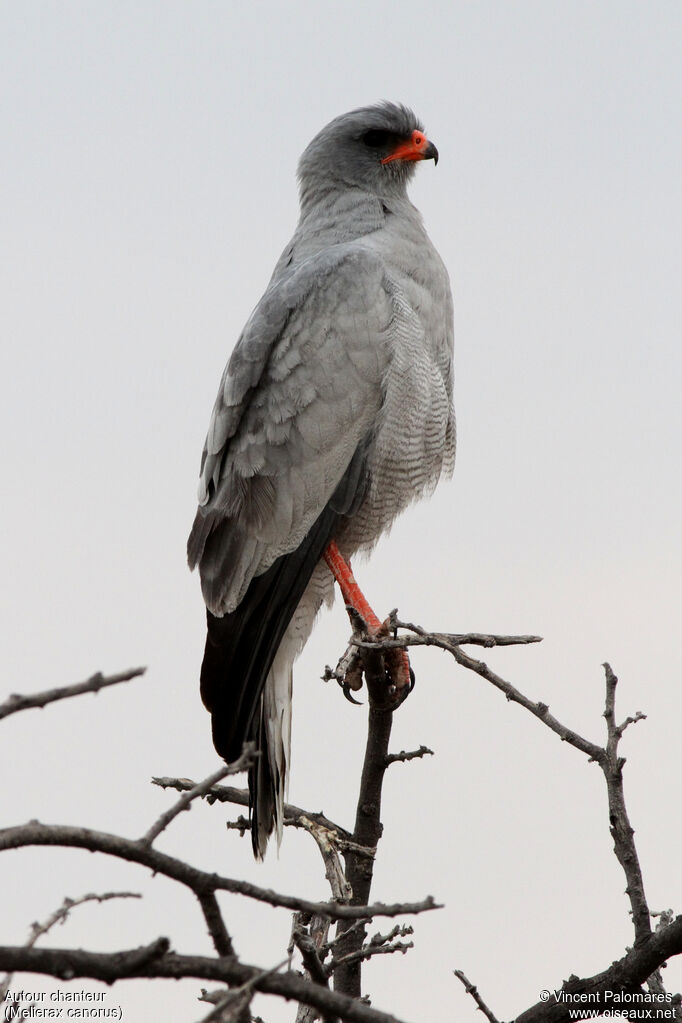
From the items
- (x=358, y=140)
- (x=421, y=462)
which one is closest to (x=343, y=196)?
(x=358, y=140)

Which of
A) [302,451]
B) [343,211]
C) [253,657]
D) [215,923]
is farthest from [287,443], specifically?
[215,923]

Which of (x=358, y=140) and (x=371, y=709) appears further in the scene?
(x=358, y=140)

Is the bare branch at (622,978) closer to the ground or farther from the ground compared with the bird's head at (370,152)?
closer to the ground

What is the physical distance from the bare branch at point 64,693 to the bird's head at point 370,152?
4.36m

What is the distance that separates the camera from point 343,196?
5660 mm

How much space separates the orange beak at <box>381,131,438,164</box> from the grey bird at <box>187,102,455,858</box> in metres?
0.71

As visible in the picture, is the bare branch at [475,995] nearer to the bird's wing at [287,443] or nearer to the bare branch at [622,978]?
the bare branch at [622,978]

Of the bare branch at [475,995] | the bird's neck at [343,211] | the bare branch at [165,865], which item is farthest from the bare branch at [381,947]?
the bird's neck at [343,211]

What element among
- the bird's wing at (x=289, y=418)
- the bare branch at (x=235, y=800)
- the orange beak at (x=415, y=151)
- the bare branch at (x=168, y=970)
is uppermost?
the orange beak at (x=415, y=151)

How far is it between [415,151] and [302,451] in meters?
1.72

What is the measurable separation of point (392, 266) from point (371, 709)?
191 centimetres

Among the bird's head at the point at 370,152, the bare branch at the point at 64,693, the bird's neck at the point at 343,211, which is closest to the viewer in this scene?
the bare branch at the point at 64,693

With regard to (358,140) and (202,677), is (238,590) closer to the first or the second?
(202,677)

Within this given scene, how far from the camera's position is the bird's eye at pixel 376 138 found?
580cm
